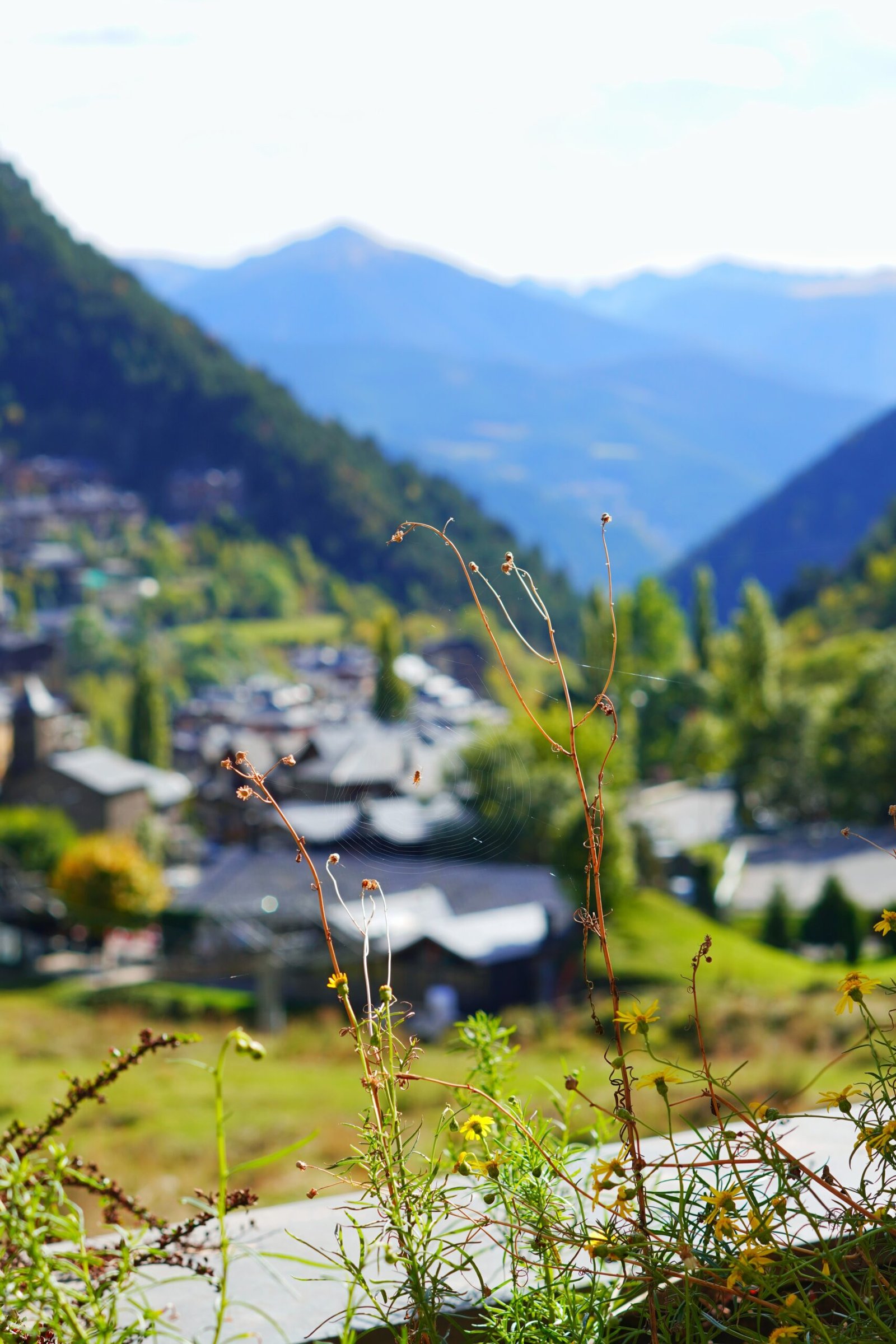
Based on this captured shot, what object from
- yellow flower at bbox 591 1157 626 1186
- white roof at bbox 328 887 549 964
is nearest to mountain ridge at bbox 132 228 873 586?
white roof at bbox 328 887 549 964

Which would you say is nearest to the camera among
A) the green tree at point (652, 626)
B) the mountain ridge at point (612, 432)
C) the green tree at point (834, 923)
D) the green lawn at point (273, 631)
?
the green tree at point (834, 923)

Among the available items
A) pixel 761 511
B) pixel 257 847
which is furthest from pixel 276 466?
pixel 257 847

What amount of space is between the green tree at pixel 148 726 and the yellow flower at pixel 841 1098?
1482 inches

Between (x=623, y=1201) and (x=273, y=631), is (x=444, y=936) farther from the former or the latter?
(x=273, y=631)

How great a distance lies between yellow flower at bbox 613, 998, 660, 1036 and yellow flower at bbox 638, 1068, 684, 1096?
0.03 metres

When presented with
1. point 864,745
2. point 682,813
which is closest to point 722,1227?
point 864,745

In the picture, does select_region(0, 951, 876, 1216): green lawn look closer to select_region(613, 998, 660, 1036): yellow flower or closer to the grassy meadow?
the grassy meadow

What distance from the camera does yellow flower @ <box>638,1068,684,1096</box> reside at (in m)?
0.67

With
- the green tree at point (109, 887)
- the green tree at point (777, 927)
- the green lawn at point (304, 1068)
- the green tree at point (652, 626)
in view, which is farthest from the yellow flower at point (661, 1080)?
the green tree at point (652, 626)

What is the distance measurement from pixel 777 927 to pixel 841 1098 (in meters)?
15.9

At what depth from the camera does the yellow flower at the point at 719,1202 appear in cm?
73

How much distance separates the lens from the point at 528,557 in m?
52.9

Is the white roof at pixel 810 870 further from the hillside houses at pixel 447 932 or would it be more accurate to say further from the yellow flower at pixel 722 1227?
the yellow flower at pixel 722 1227

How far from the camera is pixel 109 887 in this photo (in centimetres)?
2222
